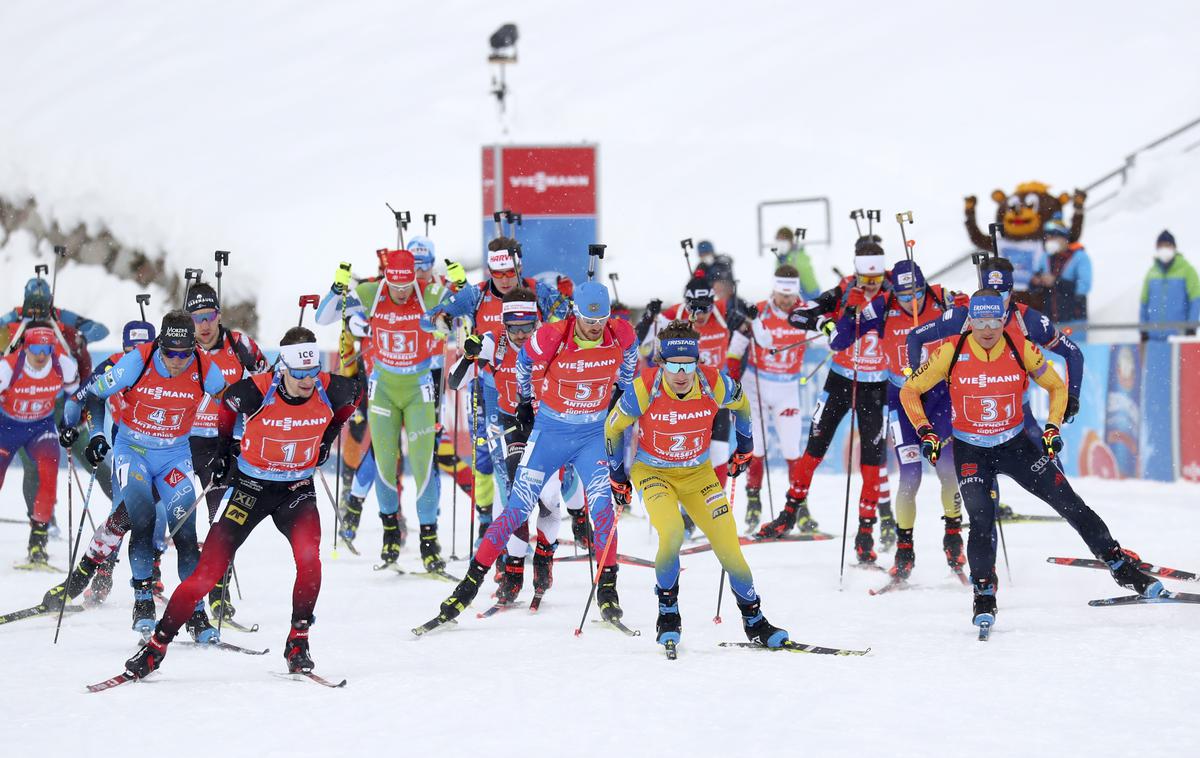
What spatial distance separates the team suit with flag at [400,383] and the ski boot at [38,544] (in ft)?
9.52

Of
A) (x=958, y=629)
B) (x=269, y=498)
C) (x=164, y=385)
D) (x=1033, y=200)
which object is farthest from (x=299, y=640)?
(x=1033, y=200)

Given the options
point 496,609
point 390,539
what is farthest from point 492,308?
point 496,609

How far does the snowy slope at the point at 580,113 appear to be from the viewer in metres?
26.7

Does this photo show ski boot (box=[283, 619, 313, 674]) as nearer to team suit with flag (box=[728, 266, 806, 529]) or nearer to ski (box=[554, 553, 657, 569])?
ski (box=[554, 553, 657, 569])

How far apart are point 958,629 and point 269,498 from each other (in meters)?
4.14

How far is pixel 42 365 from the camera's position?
11.6 metres

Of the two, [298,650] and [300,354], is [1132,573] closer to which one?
[298,650]

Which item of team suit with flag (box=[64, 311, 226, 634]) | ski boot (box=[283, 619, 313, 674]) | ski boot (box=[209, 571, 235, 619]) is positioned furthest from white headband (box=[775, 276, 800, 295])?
ski boot (box=[283, 619, 313, 674])

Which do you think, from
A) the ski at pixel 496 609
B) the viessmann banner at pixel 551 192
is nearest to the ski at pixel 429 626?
the ski at pixel 496 609

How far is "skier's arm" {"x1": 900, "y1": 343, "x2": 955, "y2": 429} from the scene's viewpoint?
28.5 ft

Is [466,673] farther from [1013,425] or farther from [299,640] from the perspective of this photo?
[1013,425]

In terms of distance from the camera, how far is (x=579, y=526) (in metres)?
11.6

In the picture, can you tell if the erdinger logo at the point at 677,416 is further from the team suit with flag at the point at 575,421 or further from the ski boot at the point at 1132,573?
the ski boot at the point at 1132,573

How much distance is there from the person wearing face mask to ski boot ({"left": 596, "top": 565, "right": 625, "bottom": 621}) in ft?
31.4
